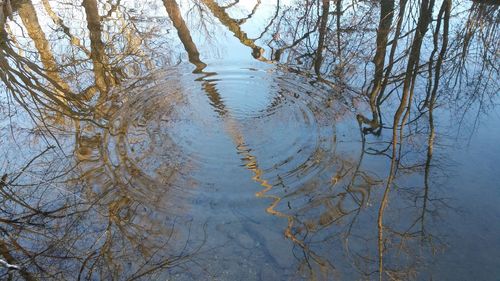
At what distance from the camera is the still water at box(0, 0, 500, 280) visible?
3.35 meters

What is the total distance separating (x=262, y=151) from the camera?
14.7 feet

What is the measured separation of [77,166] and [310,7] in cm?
593

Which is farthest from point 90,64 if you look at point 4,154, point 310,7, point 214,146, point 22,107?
point 310,7

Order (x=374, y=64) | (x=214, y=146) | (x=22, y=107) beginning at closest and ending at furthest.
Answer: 1. (x=214, y=146)
2. (x=22, y=107)
3. (x=374, y=64)

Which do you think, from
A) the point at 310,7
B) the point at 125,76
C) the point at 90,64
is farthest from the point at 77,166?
the point at 310,7

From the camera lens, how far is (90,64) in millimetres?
6691

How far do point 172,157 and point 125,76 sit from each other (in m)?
2.29

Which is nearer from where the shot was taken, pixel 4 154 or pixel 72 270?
pixel 72 270

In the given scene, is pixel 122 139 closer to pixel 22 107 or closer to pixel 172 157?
pixel 172 157

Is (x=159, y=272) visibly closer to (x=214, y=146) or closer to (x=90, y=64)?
(x=214, y=146)

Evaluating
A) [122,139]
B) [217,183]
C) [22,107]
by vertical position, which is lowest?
[217,183]

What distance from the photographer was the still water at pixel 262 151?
335 cm

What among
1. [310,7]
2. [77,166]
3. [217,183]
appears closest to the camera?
[217,183]

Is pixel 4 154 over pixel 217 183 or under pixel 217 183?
over
